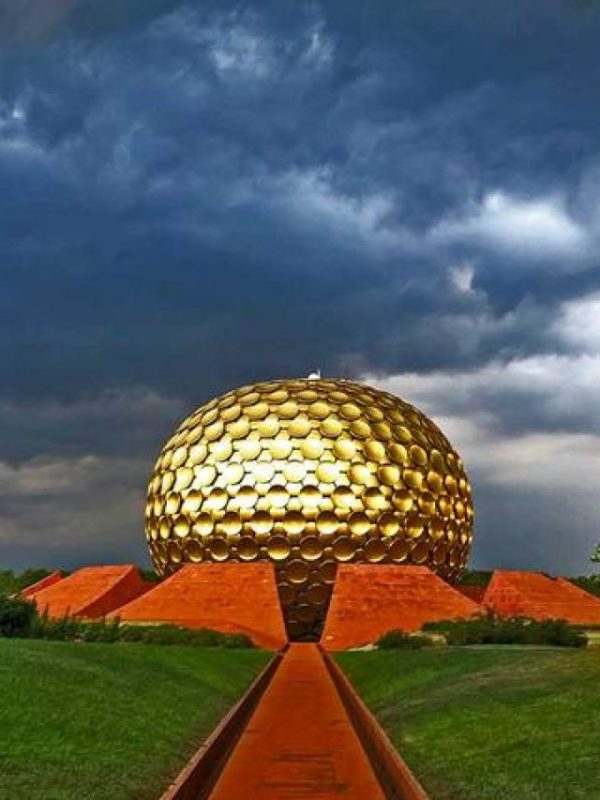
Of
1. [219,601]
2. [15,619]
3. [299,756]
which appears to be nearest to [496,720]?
[299,756]

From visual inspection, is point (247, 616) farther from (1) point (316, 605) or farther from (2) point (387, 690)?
(2) point (387, 690)

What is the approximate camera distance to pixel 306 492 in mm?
35219

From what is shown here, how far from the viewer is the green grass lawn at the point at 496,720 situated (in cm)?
907

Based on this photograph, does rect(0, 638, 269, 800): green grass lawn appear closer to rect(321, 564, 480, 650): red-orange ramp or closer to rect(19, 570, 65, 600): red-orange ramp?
rect(321, 564, 480, 650): red-orange ramp

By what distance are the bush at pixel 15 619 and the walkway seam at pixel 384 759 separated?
39.5ft

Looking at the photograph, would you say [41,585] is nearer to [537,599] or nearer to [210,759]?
[537,599]

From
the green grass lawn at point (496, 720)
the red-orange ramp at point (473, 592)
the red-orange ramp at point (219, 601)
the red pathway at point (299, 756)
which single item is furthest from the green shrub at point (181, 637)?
the red-orange ramp at point (473, 592)

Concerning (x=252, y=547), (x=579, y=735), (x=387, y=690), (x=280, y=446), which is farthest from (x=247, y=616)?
(x=579, y=735)

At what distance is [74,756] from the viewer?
9.72 m

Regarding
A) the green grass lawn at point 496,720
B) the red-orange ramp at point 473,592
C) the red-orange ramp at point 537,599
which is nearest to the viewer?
the green grass lawn at point 496,720

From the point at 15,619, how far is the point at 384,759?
16702mm

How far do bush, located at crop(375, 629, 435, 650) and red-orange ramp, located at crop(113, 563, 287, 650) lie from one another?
527cm

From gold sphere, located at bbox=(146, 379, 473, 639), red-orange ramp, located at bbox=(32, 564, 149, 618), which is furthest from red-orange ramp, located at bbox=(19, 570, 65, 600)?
gold sphere, located at bbox=(146, 379, 473, 639)

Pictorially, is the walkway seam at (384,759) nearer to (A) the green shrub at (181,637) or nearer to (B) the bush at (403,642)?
(B) the bush at (403,642)
